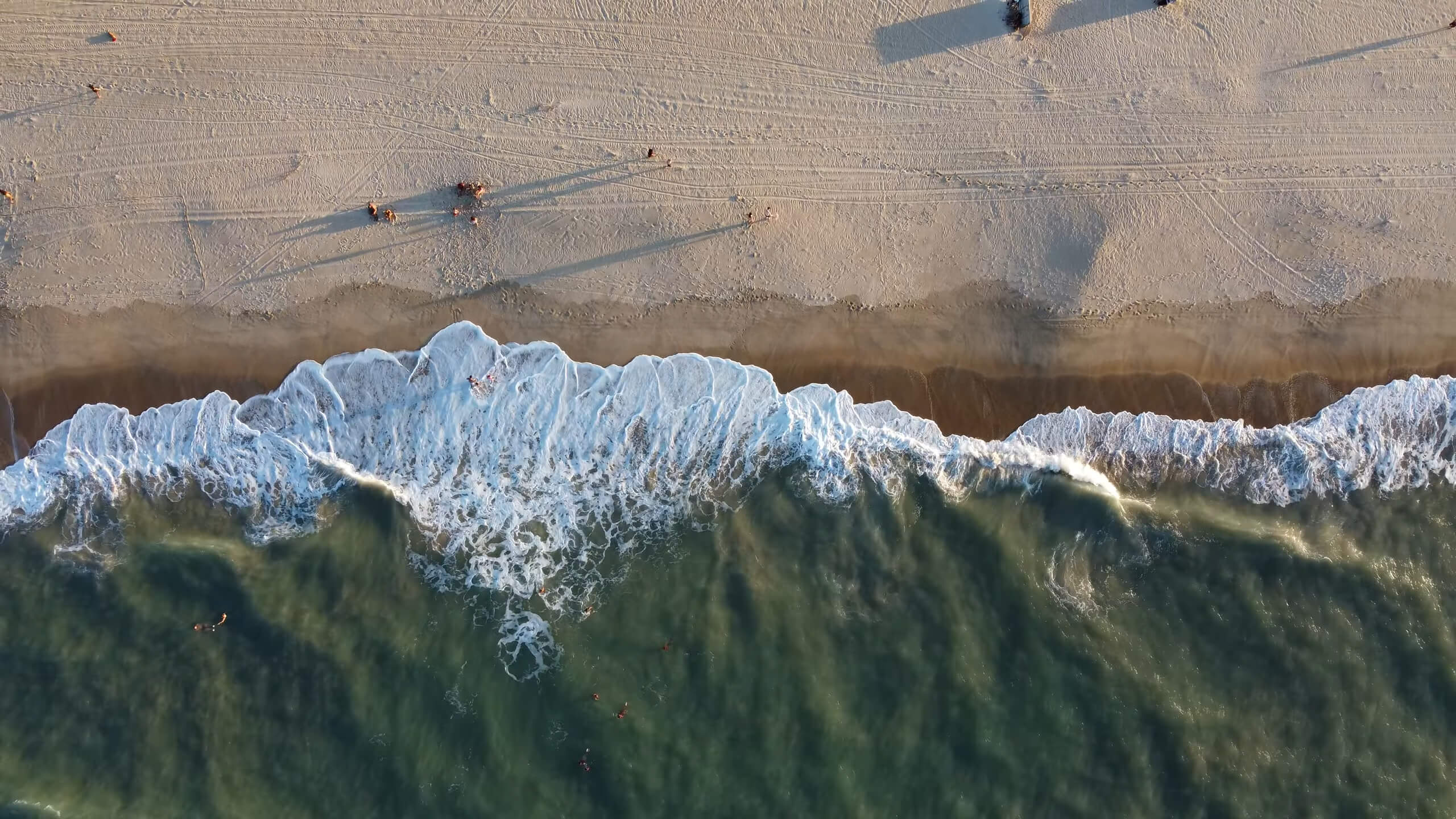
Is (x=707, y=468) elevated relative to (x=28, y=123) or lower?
lower

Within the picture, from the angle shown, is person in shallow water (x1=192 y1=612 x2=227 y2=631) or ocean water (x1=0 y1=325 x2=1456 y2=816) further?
person in shallow water (x1=192 y1=612 x2=227 y2=631)

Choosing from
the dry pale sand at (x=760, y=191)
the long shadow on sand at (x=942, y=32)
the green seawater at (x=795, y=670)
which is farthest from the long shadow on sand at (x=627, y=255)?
the green seawater at (x=795, y=670)

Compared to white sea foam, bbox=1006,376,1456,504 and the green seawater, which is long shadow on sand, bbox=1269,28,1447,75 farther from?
the green seawater

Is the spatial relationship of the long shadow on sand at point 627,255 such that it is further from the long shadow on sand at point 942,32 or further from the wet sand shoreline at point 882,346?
the long shadow on sand at point 942,32

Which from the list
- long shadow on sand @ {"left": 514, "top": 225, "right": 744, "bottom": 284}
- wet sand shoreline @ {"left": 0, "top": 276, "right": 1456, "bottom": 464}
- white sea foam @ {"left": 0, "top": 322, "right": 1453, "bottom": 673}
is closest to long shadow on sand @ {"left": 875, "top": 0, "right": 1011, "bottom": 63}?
long shadow on sand @ {"left": 514, "top": 225, "right": 744, "bottom": 284}

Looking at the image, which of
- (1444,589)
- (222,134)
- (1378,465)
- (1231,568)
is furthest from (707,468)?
(1444,589)

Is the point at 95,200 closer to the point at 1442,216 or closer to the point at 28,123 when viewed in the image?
the point at 28,123
